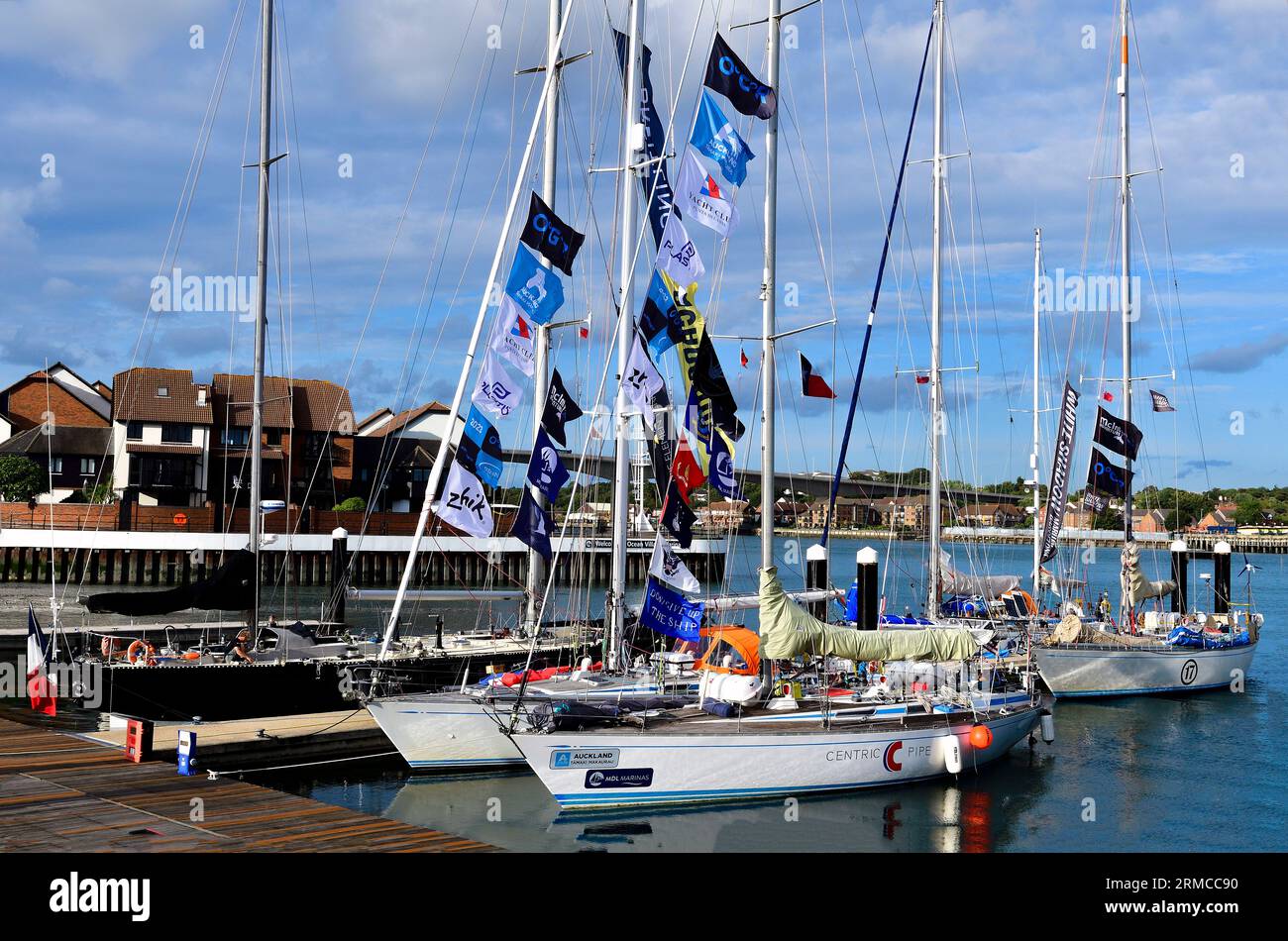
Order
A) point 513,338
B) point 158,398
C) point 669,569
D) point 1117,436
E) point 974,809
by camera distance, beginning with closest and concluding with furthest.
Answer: point 974,809, point 669,569, point 513,338, point 1117,436, point 158,398

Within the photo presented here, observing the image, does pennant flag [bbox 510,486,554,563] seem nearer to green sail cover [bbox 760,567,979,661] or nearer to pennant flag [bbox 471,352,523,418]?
pennant flag [bbox 471,352,523,418]

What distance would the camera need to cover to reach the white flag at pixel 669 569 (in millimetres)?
22219

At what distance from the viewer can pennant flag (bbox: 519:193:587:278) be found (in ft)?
80.3

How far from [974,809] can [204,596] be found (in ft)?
55.4

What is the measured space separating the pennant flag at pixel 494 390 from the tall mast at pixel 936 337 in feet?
54.1

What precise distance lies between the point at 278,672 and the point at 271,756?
3018 millimetres

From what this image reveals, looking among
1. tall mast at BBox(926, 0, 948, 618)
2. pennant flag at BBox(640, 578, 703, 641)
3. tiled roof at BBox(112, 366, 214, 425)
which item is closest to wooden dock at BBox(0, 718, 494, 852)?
pennant flag at BBox(640, 578, 703, 641)

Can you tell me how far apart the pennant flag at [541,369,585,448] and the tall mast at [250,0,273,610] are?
22.3 feet

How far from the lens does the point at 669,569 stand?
74.0 ft

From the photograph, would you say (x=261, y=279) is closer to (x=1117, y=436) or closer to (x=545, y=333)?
(x=545, y=333)

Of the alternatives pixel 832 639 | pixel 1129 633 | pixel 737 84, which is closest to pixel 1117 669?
pixel 1129 633

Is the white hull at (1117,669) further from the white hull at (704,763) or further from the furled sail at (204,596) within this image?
the furled sail at (204,596)

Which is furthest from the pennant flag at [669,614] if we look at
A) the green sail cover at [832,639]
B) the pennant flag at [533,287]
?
the pennant flag at [533,287]

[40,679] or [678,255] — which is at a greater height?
[678,255]
